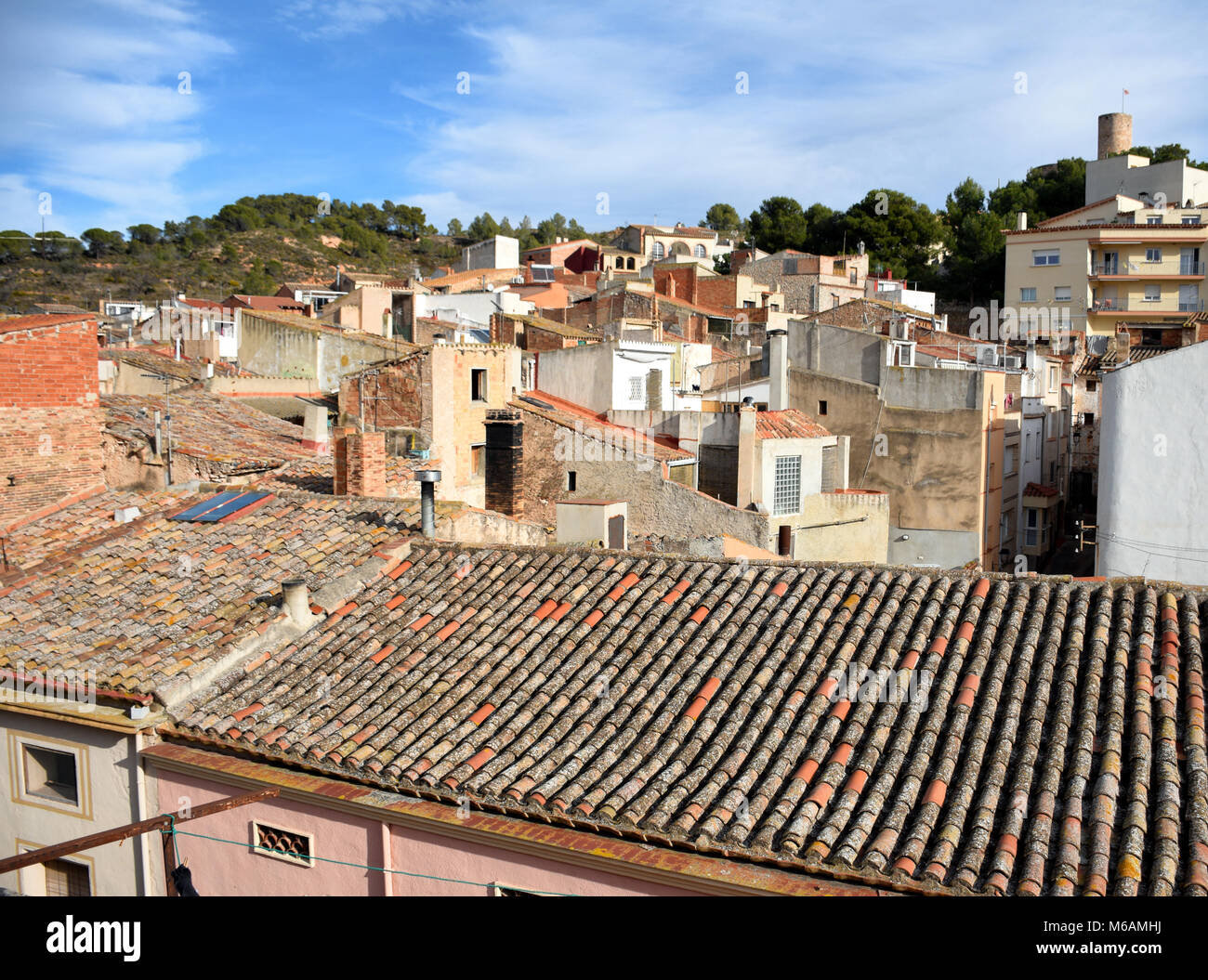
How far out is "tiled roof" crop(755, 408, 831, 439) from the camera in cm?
2339

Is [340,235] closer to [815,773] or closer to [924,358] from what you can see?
[924,358]

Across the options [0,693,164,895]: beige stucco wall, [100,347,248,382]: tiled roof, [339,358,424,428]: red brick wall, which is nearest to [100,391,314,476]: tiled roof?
[339,358,424,428]: red brick wall

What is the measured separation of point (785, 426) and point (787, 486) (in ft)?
5.16

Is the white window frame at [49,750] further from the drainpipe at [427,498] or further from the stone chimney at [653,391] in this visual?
the stone chimney at [653,391]

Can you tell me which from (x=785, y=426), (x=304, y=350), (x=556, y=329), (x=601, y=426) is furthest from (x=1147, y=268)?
(x=304, y=350)

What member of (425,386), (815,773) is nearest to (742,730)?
(815,773)

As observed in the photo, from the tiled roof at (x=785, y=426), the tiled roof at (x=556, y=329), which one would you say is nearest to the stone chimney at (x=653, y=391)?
the tiled roof at (x=785, y=426)

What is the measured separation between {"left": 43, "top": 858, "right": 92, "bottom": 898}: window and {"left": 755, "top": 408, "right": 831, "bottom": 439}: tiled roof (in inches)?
632

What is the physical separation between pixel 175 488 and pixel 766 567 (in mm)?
9581

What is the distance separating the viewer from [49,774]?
10.6 metres

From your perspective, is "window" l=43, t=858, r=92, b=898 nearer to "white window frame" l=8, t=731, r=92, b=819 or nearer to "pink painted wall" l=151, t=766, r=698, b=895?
"white window frame" l=8, t=731, r=92, b=819

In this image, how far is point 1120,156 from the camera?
58438 millimetres

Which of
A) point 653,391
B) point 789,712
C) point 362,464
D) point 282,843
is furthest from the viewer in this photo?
point 653,391

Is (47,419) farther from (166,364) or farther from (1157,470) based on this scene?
(1157,470)
